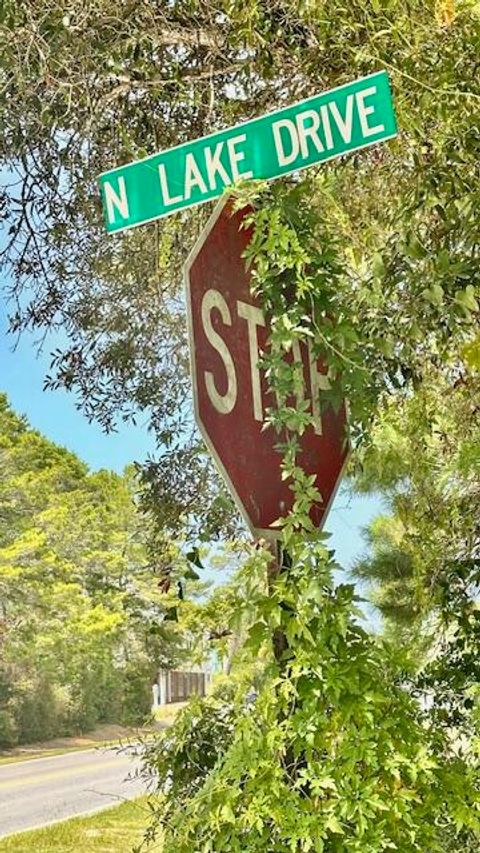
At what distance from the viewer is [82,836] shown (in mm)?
3029

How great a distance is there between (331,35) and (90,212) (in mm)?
486

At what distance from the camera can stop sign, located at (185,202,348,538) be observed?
0.42 m

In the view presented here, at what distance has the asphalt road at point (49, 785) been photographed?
135 inches

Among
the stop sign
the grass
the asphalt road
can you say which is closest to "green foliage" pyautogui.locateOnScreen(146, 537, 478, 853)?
the stop sign

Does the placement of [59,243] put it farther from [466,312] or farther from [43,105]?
[466,312]

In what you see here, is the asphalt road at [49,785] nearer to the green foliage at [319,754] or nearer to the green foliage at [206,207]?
the green foliage at [206,207]

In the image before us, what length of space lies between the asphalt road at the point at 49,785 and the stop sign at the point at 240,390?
10.4 feet

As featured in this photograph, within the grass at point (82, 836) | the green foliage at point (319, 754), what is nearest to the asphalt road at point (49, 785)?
the grass at point (82, 836)

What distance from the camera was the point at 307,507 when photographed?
0.43 meters

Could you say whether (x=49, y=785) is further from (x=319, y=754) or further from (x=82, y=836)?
(x=319, y=754)

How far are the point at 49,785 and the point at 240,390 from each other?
11.9 feet

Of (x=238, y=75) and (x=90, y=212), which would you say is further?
(x=90, y=212)

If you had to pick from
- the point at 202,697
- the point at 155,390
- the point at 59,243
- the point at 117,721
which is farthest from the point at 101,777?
the point at 202,697

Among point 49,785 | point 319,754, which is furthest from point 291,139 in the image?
point 49,785
